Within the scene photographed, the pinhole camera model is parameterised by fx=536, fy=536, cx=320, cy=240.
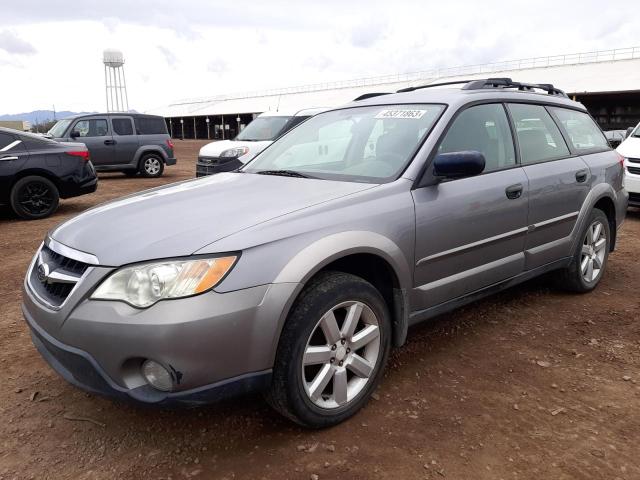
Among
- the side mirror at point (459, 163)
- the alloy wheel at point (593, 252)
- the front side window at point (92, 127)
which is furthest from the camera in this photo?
the front side window at point (92, 127)

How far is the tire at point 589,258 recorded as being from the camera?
4.34 metres

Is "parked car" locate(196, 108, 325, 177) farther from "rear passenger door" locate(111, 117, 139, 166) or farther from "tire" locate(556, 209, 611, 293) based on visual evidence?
"tire" locate(556, 209, 611, 293)

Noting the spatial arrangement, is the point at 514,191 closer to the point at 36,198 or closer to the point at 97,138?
the point at 36,198

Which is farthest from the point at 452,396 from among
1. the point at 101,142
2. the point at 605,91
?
the point at 605,91

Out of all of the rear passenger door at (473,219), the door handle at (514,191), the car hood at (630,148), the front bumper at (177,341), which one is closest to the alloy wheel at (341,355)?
the front bumper at (177,341)

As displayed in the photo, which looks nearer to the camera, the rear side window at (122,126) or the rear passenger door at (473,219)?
the rear passenger door at (473,219)

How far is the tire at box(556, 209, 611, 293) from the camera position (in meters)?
4.34

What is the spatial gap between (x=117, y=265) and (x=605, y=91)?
31180mm

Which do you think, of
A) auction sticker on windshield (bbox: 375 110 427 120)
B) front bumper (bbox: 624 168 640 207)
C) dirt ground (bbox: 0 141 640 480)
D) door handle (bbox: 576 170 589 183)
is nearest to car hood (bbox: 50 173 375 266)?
auction sticker on windshield (bbox: 375 110 427 120)

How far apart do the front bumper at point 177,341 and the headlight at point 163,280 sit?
0.04 metres

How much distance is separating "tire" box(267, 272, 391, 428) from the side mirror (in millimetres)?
781

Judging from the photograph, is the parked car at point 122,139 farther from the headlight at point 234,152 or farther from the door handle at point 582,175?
the door handle at point 582,175

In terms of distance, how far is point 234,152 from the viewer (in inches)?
431

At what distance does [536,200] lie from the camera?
3697mm
